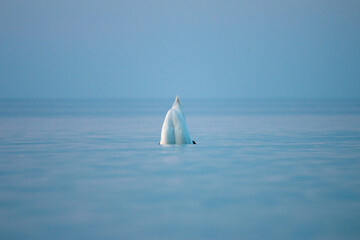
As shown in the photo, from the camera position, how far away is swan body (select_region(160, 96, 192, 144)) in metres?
26.7

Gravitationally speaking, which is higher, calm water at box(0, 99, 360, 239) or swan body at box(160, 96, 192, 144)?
swan body at box(160, 96, 192, 144)

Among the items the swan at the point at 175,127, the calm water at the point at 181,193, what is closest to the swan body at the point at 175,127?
the swan at the point at 175,127

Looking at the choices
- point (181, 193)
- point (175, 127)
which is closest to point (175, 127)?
point (175, 127)

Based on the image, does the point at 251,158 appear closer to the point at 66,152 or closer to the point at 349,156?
the point at 349,156

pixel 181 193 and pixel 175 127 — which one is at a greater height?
pixel 175 127

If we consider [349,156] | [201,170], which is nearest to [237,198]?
[201,170]

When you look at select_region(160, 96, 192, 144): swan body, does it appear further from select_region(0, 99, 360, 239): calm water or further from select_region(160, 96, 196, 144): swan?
select_region(0, 99, 360, 239): calm water

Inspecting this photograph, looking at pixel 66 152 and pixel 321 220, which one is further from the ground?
pixel 66 152

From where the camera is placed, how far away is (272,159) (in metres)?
24.8

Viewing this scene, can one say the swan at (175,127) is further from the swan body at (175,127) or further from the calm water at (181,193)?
the calm water at (181,193)

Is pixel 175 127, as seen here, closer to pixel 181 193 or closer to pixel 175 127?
pixel 175 127

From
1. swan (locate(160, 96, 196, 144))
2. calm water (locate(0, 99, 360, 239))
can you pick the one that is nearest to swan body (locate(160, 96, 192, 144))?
swan (locate(160, 96, 196, 144))

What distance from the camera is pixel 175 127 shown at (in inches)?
1113

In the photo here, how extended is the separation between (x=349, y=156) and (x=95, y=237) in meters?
17.7
